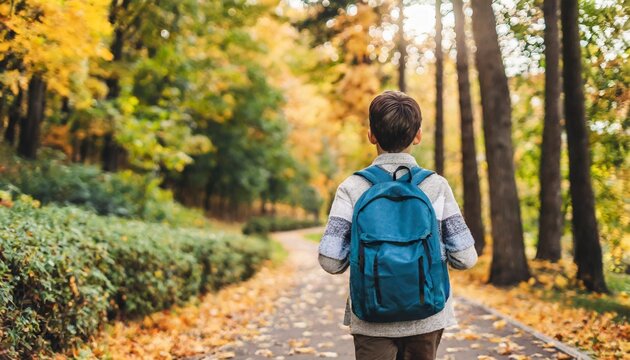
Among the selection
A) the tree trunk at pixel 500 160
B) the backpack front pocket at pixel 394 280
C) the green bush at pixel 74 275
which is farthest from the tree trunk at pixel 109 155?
the backpack front pocket at pixel 394 280

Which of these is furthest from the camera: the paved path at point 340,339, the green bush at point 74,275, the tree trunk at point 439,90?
the tree trunk at point 439,90

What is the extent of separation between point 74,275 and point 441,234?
13.2 ft

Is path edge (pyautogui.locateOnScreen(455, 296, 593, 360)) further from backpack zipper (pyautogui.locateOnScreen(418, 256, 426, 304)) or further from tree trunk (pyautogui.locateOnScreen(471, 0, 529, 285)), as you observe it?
backpack zipper (pyautogui.locateOnScreen(418, 256, 426, 304))

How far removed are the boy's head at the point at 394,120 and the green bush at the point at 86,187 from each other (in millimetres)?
7813

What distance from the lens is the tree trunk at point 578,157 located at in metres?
9.20

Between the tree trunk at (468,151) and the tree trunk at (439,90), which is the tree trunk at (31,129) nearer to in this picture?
the tree trunk at (468,151)

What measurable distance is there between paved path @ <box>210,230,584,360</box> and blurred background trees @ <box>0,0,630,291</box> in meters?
2.36

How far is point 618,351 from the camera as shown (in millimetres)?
5473

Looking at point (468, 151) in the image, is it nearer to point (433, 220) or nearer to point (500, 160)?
point (500, 160)

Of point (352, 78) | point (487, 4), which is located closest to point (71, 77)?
point (487, 4)

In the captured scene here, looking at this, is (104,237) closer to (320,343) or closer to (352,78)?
(320,343)

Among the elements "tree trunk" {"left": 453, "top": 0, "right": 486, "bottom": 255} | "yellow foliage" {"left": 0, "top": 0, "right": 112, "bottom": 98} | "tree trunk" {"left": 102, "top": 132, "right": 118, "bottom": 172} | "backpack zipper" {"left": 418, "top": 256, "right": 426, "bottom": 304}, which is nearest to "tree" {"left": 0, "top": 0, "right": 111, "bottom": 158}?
"yellow foliage" {"left": 0, "top": 0, "right": 112, "bottom": 98}

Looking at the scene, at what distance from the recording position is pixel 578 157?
945 cm

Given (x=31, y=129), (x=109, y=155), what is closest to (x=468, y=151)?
(x=109, y=155)
